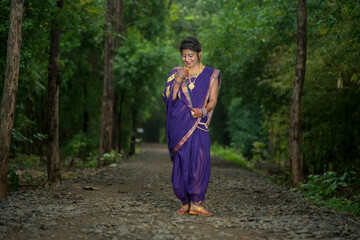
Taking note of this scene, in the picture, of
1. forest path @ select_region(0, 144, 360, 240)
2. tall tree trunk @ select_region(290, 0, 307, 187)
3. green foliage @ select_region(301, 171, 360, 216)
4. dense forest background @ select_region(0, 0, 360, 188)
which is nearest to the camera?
forest path @ select_region(0, 144, 360, 240)

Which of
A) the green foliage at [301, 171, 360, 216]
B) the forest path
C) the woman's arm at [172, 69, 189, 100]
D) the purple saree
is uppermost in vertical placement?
the woman's arm at [172, 69, 189, 100]

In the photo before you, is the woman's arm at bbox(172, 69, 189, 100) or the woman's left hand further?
the woman's arm at bbox(172, 69, 189, 100)

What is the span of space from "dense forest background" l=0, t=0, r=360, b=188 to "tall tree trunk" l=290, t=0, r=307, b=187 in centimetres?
55

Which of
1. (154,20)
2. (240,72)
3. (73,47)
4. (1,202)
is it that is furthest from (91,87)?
(1,202)

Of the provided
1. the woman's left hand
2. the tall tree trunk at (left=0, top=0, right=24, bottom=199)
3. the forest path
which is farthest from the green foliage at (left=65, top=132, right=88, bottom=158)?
the woman's left hand

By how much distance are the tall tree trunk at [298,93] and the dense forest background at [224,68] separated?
55 centimetres

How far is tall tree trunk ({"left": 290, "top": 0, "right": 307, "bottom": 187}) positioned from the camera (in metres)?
12.0

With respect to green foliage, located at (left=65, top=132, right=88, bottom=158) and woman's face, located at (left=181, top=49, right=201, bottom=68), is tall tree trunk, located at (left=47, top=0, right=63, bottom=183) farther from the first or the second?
green foliage, located at (left=65, top=132, right=88, bottom=158)

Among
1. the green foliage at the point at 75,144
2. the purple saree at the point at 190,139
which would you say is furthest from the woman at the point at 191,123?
the green foliage at the point at 75,144

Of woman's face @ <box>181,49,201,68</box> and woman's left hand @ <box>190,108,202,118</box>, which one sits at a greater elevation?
woman's face @ <box>181,49,201,68</box>

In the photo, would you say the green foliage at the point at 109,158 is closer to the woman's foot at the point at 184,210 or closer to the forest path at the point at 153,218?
the forest path at the point at 153,218

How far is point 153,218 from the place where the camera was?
6.16 m

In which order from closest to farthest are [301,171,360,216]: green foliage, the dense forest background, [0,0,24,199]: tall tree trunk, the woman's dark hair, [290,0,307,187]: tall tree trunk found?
1. the woman's dark hair
2. [0,0,24,199]: tall tree trunk
3. [301,171,360,216]: green foliage
4. the dense forest background
5. [290,0,307,187]: tall tree trunk

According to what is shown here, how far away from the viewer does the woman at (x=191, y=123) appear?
6578 mm
